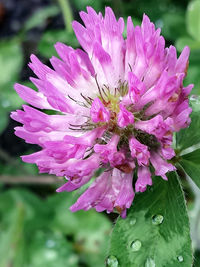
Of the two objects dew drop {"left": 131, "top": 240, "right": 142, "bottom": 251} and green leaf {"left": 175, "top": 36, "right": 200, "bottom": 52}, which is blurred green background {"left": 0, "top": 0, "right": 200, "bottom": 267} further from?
dew drop {"left": 131, "top": 240, "right": 142, "bottom": 251}

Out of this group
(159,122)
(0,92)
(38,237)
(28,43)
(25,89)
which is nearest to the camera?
(159,122)

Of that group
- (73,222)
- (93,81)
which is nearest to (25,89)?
(93,81)

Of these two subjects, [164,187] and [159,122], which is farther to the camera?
[164,187]

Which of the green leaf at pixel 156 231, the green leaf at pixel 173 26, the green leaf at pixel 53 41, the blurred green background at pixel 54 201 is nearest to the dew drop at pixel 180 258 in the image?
the green leaf at pixel 156 231

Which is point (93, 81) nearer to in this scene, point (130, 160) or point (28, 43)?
point (130, 160)

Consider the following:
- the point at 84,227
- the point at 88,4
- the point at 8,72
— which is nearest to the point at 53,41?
the point at 88,4

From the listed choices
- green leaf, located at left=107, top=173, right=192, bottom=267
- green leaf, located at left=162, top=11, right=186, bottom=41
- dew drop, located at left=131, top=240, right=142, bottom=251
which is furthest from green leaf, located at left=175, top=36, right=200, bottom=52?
dew drop, located at left=131, top=240, right=142, bottom=251
